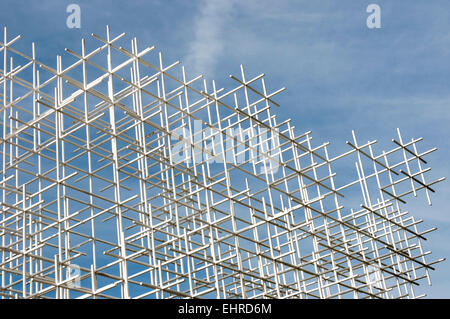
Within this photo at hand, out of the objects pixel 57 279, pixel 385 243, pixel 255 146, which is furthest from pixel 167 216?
pixel 57 279

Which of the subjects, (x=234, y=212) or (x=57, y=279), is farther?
(x=234, y=212)

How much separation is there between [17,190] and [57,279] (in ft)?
20.5

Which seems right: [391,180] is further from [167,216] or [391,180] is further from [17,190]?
[17,190]
